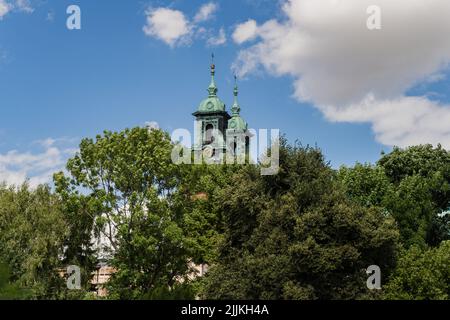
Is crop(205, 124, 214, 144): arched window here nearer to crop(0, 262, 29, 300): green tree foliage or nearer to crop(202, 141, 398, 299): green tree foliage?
crop(202, 141, 398, 299): green tree foliage

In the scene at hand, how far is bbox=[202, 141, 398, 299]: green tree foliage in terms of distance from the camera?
1144 inches

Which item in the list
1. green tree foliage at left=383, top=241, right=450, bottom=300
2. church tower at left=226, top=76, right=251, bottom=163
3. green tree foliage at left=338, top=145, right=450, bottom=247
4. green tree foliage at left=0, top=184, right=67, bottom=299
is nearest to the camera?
green tree foliage at left=383, top=241, right=450, bottom=300

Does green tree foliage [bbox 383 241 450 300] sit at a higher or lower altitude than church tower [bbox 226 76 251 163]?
lower

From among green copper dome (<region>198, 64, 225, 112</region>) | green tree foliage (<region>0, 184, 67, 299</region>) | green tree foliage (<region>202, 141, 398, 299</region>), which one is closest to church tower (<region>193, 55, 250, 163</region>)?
green copper dome (<region>198, 64, 225, 112</region>)

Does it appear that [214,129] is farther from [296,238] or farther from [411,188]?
[296,238]

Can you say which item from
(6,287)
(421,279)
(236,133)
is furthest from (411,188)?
(236,133)

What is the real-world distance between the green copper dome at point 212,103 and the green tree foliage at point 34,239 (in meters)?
52.3

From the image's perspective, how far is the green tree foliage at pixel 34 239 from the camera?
3850 centimetres

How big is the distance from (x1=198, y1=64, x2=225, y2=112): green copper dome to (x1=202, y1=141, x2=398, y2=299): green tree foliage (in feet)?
197

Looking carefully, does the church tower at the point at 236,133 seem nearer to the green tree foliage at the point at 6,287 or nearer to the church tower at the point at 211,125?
the church tower at the point at 211,125

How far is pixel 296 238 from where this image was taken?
2983 centimetres

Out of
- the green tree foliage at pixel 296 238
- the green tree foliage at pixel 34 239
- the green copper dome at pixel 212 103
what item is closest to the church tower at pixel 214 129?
the green copper dome at pixel 212 103
